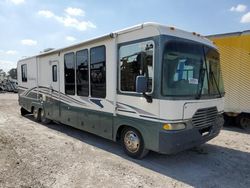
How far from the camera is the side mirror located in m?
4.88

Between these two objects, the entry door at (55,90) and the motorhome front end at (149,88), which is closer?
the motorhome front end at (149,88)

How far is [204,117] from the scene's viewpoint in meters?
5.49

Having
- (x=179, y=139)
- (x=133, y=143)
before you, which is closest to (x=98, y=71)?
(x=133, y=143)

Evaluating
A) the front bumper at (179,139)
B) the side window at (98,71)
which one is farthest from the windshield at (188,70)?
the side window at (98,71)

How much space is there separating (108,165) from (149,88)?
A: 1.85 metres

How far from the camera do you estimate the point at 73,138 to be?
7738 millimetres

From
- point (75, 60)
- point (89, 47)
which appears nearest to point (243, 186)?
point (89, 47)

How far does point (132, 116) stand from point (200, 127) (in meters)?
1.46

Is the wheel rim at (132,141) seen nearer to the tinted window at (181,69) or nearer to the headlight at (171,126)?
the headlight at (171,126)

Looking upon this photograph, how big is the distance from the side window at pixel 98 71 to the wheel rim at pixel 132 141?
3.91 ft

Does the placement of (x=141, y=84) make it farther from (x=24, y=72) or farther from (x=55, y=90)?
(x=24, y=72)

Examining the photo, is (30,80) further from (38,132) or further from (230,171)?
(230,171)

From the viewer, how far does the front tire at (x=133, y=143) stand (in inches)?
217

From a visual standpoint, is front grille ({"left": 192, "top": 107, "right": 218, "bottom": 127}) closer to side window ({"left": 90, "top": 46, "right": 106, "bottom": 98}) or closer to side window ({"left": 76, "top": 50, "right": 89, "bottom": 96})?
Result: side window ({"left": 90, "top": 46, "right": 106, "bottom": 98})
